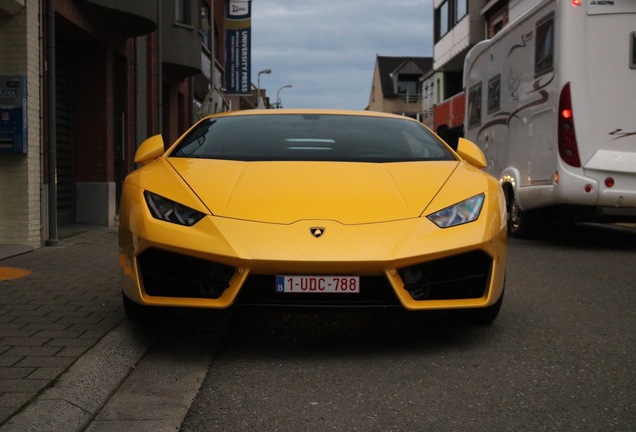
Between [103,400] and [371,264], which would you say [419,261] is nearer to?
[371,264]

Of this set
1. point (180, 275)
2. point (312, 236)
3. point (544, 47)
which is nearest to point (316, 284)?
point (312, 236)

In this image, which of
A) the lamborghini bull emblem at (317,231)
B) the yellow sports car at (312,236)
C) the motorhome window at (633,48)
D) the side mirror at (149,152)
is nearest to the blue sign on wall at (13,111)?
the side mirror at (149,152)

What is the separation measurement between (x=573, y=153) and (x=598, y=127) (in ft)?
1.30

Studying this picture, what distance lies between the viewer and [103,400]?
3.61m

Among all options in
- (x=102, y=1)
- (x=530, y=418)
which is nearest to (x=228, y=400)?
(x=530, y=418)

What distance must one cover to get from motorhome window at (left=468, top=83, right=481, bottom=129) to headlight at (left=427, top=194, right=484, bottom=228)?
10045mm

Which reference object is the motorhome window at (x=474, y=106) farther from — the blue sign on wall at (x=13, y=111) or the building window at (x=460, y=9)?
the building window at (x=460, y=9)

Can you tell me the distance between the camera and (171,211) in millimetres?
4520

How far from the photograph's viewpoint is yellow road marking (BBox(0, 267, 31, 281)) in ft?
23.0

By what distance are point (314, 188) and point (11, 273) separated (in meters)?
3.72

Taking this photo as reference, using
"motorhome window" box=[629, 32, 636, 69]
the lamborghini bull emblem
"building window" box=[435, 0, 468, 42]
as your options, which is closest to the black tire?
"motorhome window" box=[629, 32, 636, 69]

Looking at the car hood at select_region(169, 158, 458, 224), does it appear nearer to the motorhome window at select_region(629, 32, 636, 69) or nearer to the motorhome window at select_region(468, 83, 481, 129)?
the motorhome window at select_region(629, 32, 636, 69)

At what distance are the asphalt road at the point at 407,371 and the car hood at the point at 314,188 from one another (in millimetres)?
608

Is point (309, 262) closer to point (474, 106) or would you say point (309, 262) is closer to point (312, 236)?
point (312, 236)
